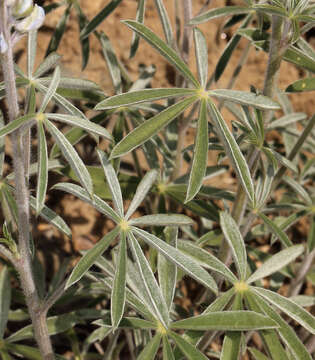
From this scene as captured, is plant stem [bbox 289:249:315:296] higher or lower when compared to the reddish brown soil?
lower

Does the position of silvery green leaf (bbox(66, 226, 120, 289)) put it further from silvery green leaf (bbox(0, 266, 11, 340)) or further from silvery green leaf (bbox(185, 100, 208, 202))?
silvery green leaf (bbox(0, 266, 11, 340))

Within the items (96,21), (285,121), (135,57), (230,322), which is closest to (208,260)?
(230,322)

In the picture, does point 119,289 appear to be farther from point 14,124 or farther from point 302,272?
point 302,272

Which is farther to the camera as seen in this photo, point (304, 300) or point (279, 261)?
point (304, 300)

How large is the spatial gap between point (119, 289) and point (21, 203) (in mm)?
304

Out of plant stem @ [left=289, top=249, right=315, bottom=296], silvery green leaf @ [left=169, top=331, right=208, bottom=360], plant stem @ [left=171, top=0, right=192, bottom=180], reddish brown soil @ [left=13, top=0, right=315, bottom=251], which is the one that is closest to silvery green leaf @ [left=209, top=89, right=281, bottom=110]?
plant stem @ [left=171, top=0, right=192, bottom=180]

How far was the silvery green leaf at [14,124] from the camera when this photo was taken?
1109 mm

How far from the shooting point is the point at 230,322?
127 cm

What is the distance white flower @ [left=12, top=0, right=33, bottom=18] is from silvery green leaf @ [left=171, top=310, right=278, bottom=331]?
31.4 inches

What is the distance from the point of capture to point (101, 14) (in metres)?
1.82

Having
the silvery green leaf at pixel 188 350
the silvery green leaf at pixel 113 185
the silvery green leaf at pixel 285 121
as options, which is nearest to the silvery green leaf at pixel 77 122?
the silvery green leaf at pixel 113 185

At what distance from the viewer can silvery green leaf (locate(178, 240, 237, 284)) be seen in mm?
1413

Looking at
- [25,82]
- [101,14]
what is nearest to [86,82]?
[25,82]

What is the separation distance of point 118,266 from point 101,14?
37.3 inches
